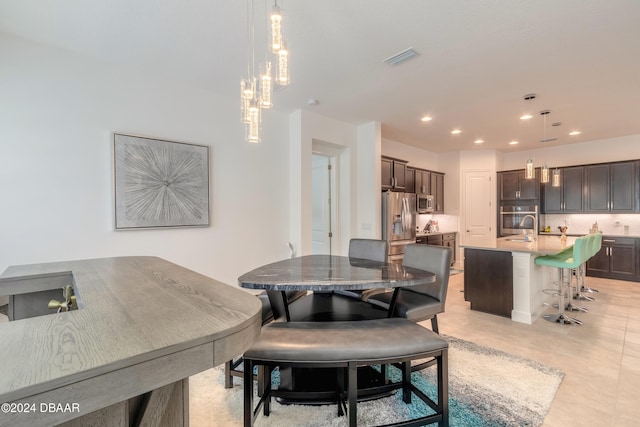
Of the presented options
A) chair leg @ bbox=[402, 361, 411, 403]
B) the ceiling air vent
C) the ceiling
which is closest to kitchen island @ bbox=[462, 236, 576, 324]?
the ceiling

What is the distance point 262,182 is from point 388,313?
2677 mm

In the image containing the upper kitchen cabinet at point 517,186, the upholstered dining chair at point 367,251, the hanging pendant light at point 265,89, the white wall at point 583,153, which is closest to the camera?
the hanging pendant light at point 265,89

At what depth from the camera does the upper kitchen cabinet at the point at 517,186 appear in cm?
656

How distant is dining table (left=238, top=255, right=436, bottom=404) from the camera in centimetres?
172

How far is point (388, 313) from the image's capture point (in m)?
2.11

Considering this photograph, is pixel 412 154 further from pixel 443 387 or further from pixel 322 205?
pixel 443 387

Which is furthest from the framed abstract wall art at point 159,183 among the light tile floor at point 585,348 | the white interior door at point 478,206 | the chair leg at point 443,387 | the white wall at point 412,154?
the white interior door at point 478,206

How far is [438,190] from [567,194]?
2.59 meters

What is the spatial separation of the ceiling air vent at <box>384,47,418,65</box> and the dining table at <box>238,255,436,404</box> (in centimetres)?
201

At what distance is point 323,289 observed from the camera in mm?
1685

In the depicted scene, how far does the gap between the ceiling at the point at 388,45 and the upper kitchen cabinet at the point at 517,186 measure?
2.61 metres

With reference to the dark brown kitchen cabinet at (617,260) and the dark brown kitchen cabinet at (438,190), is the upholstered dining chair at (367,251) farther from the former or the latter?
the dark brown kitchen cabinet at (617,260)

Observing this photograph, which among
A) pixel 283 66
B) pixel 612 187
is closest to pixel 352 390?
pixel 283 66

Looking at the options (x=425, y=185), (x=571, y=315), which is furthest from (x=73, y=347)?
(x=425, y=185)
